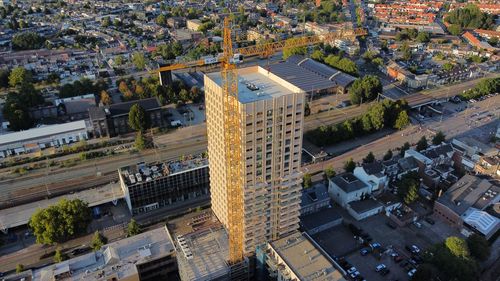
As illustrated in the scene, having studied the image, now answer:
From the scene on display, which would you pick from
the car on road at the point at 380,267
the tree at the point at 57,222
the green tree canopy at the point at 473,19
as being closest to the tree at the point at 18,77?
the tree at the point at 57,222

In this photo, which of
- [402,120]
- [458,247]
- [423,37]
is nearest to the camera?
[458,247]

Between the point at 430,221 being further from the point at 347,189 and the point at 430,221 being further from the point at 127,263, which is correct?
the point at 127,263

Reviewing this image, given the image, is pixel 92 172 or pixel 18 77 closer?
pixel 92 172

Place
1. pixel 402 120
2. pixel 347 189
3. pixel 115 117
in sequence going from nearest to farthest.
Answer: pixel 347 189, pixel 115 117, pixel 402 120

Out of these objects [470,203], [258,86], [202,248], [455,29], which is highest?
[258,86]

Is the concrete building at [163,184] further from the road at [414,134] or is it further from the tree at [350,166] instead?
the tree at [350,166]

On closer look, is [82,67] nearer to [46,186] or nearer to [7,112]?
[7,112]

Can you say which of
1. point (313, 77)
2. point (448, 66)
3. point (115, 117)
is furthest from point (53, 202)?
point (448, 66)

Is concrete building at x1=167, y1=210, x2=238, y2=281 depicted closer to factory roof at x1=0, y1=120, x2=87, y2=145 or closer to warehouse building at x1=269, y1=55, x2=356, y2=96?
A: factory roof at x1=0, y1=120, x2=87, y2=145
